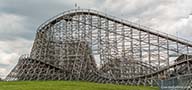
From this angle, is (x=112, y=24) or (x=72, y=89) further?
(x=112, y=24)

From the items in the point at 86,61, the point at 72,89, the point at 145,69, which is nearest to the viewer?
the point at 72,89

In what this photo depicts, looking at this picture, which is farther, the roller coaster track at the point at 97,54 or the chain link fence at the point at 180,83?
the roller coaster track at the point at 97,54

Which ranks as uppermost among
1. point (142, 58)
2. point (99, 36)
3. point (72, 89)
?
point (99, 36)

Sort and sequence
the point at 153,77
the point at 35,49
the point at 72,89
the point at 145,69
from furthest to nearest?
the point at 35,49 < the point at 145,69 < the point at 153,77 < the point at 72,89

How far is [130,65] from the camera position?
137 ft

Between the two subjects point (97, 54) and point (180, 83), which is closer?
point (180, 83)

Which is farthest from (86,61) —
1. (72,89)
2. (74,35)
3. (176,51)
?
(72,89)

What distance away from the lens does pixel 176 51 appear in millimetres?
→ 39094

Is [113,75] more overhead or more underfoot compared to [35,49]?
more underfoot

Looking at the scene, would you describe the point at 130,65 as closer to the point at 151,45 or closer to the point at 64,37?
the point at 151,45

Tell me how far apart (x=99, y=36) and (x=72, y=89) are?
18.9 m

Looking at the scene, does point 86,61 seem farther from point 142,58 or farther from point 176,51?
point 176,51

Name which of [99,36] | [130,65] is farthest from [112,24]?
[130,65]

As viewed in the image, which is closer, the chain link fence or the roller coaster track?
the chain link fence
